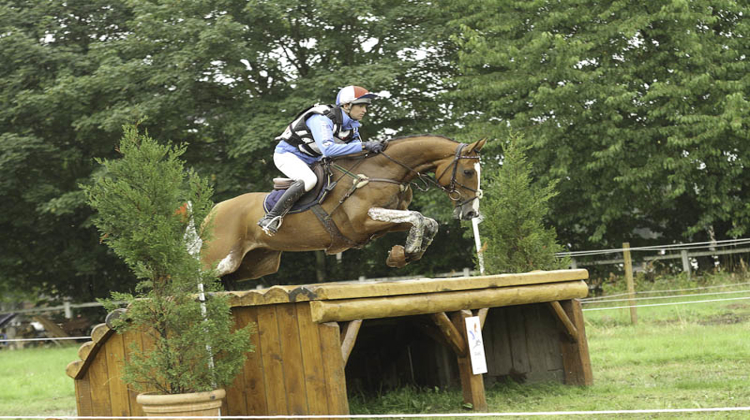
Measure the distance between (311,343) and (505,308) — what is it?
2.59 metres

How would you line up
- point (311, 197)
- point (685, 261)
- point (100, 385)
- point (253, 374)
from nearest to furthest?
1. point (253, 374)
2. point (100, 385)
3. point (311, 197)
4. point (685, 261)

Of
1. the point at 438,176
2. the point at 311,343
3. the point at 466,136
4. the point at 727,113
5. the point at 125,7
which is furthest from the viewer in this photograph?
the point at 125,7

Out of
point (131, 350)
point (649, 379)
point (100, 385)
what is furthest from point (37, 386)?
point (649, 379)

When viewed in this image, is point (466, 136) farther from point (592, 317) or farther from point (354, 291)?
point (354, 291)

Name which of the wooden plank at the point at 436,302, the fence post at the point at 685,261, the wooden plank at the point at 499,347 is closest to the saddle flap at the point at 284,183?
the wooden plank at the point at 436,302

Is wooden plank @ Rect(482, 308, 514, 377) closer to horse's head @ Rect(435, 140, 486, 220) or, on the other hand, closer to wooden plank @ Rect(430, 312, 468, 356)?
wooden plank @ Rect(430, 312, 468, 356)

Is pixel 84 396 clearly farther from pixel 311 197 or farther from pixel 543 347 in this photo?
pixel 543 347

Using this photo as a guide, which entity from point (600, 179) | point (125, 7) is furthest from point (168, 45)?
point (600, 179)

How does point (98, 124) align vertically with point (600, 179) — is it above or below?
above

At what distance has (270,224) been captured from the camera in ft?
21.5

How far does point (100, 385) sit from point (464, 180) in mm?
3089

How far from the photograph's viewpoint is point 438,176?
646 centimetres

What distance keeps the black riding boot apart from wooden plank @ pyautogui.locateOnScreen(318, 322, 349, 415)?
134cm

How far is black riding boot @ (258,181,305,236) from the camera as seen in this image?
651cm
